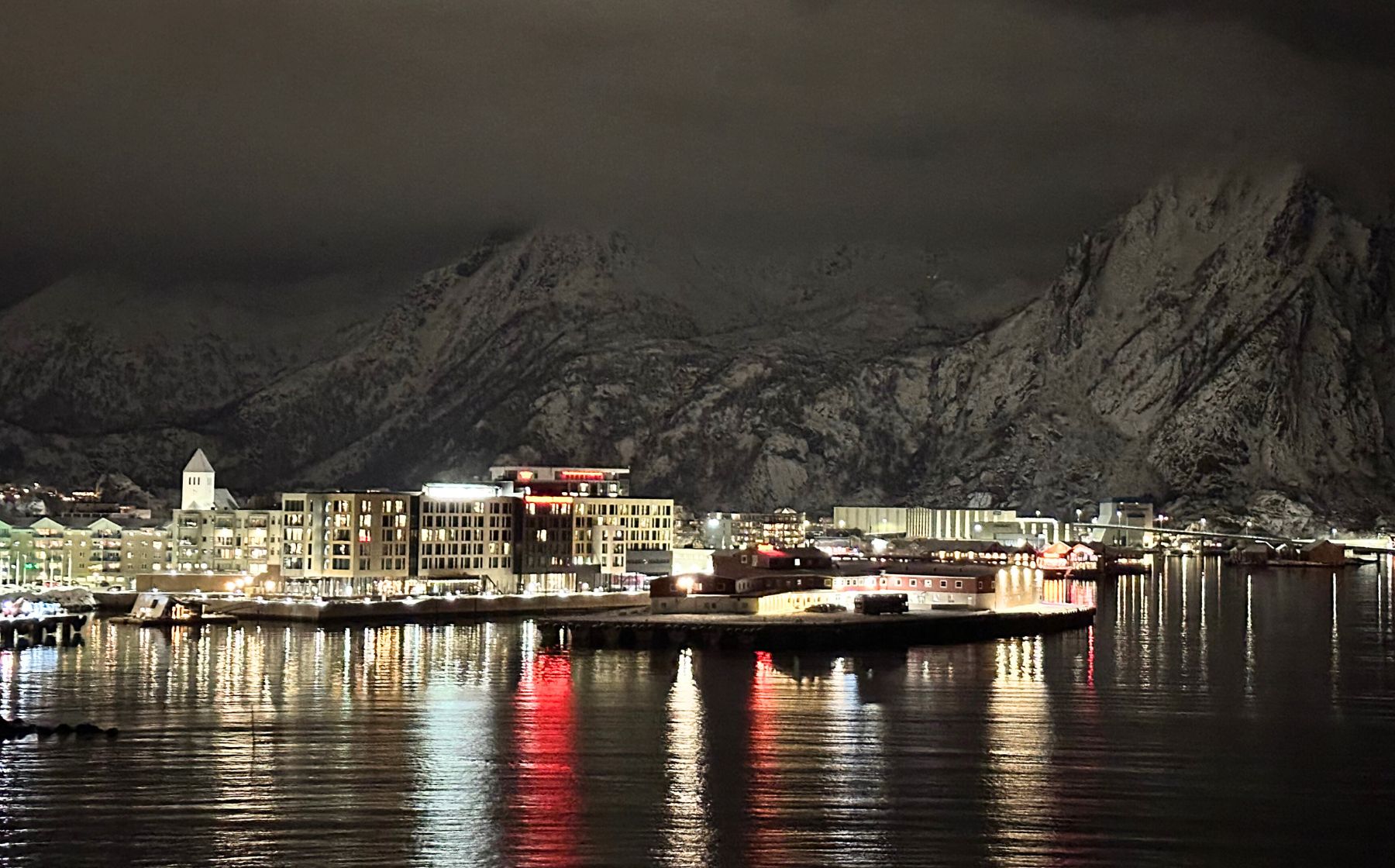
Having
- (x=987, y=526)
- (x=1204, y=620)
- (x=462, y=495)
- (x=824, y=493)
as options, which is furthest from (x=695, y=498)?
(x=1204, y=620)

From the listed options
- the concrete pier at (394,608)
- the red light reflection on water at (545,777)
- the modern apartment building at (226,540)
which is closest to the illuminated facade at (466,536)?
the concrete pier at (394,608)

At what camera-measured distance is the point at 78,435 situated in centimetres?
19250

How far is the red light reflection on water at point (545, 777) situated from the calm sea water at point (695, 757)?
0.33ft

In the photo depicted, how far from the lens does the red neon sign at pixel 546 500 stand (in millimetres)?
93625

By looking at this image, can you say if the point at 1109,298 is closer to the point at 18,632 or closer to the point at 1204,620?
the point at 1204,620

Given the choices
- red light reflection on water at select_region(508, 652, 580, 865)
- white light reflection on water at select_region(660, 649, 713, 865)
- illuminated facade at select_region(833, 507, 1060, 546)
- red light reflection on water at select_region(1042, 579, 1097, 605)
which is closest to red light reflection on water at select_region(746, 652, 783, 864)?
white light reflection on water at select_region(660, 649, 713, 865)

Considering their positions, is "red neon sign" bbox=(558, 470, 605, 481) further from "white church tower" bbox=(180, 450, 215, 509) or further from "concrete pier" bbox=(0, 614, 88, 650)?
"concrete pier" bbox=(0, 614, 88, 650)

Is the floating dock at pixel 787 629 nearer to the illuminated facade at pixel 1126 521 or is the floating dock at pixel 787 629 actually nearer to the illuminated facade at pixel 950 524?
the illuminated facade at pixel 950 524

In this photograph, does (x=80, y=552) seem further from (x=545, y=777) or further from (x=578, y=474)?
(x=545, y=777)

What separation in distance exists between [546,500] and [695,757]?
56198mm

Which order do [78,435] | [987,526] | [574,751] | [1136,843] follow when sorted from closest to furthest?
[1136,843] < [574,751] < [987,526] < [78,435]

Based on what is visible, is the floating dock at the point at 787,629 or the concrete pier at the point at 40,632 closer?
the concrete pier at the point at 40,632

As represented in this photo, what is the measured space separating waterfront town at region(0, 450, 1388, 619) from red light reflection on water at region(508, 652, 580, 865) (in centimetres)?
2606

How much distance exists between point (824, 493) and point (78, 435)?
81249 millimetres
